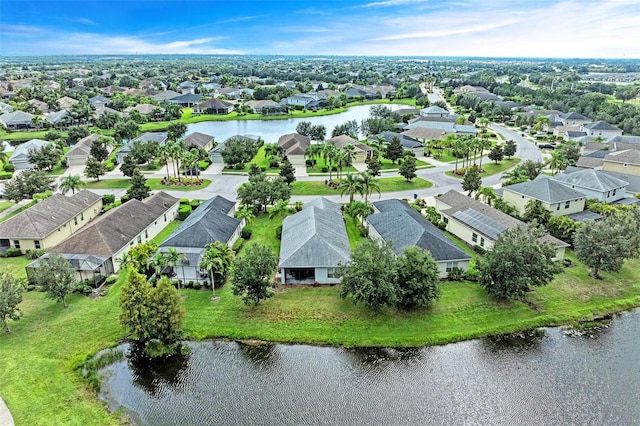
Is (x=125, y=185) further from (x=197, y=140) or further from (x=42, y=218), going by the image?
(x=197, y=140)

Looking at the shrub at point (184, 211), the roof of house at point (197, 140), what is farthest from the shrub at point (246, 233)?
the roof of house at point (197, 140)

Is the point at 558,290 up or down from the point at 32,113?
down

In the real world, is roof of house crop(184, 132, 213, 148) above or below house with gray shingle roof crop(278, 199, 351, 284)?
above

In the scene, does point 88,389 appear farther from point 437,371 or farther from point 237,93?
point 237,93

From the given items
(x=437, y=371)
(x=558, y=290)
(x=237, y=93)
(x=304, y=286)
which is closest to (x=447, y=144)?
(x=558, y=290)

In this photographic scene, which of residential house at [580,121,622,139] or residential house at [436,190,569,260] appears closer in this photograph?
residential house at [436,190,569,260]

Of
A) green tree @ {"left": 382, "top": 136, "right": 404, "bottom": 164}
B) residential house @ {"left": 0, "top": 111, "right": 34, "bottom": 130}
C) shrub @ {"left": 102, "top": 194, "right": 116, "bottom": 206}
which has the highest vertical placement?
residential house @ {"left": 0, "top": 111, "right": 34, "bottom": 130}

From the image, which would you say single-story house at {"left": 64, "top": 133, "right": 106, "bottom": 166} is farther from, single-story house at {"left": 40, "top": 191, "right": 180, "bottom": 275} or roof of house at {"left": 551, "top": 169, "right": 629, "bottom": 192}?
roof of house at {"left": 551, "top": 169, "right": 629, "bottom": 192}

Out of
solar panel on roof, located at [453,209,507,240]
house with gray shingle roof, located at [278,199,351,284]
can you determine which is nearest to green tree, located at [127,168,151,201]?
house with gray shingle roof, located at [278,199,351,284]
